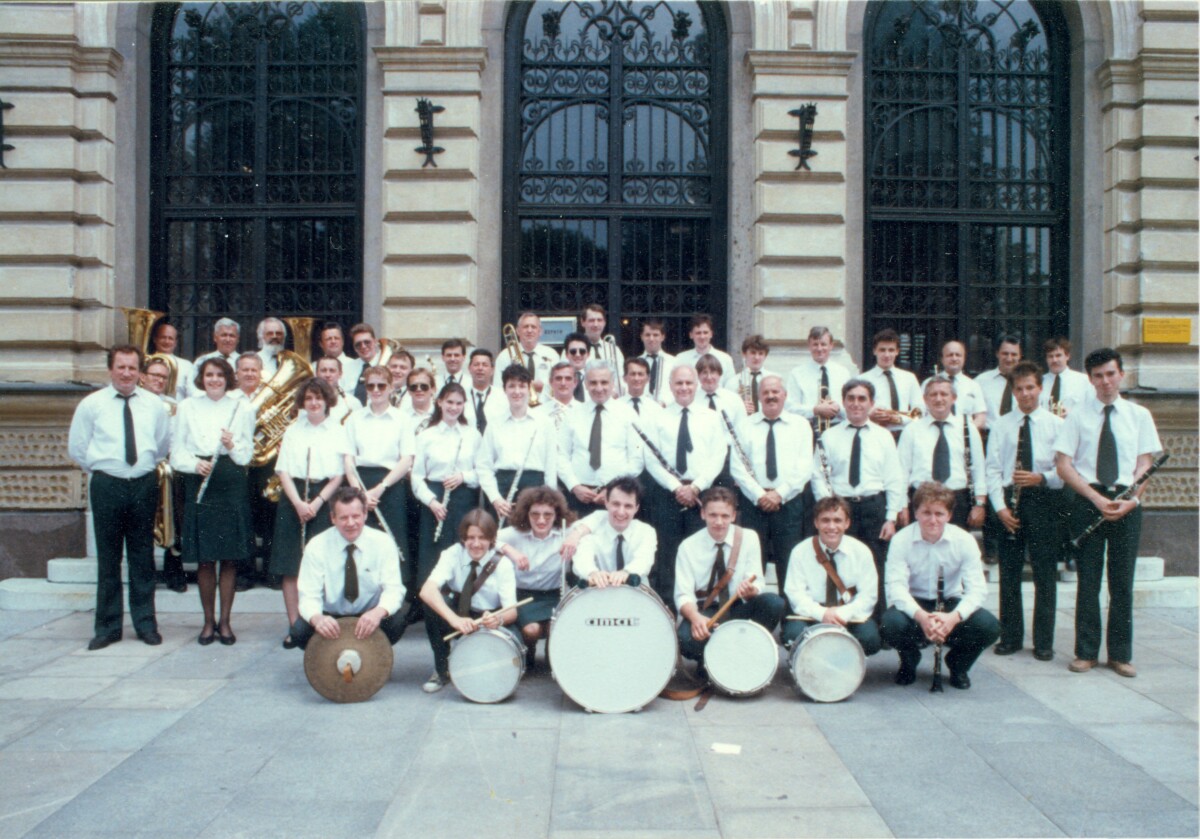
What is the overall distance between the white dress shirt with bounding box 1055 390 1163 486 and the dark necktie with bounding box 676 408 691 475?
2651 mm

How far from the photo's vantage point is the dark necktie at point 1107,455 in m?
7.16

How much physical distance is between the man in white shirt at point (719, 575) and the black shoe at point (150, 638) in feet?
13.2

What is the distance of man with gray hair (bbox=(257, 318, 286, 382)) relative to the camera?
927 cm

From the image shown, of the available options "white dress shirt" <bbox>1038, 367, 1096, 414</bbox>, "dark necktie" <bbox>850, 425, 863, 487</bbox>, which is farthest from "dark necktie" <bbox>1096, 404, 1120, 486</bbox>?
"white dress shirt" <bbox>1038, 367, 1096, 414</bbox>

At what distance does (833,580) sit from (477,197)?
598cm

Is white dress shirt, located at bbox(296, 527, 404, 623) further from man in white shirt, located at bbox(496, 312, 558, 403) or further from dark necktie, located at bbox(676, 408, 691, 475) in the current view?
man in white shirt, located at bbox(496, 312, 558, 403)

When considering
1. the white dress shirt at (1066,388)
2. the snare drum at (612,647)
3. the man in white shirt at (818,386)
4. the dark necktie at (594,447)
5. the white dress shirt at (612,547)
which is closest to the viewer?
the snare drum at (612,647)

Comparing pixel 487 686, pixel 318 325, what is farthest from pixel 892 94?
pixel 487 686

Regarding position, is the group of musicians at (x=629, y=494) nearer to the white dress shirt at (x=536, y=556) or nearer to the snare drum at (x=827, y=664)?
the white dress shirt at (x=536, y=556)

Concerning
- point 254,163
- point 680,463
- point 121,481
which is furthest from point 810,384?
point 254,163

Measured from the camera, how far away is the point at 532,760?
17.2 ft

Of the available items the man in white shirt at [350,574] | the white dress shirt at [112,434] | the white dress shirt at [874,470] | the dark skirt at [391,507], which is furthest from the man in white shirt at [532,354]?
the white dress shirt at [112,434]

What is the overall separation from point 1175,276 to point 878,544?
5585mm

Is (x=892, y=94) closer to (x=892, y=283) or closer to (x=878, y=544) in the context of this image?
(x=892, y=283)
